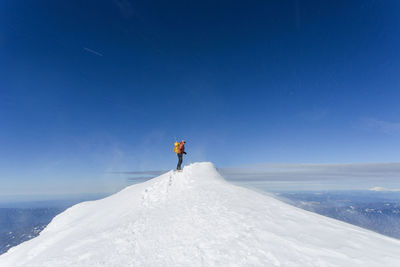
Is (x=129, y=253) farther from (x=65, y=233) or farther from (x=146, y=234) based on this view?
(x=65, y=233)

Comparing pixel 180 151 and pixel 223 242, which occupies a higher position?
pixel 180 151

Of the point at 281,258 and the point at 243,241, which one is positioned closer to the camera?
the point at 281,258

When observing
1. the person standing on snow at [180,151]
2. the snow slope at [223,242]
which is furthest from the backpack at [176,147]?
the snow slope at [223,242]

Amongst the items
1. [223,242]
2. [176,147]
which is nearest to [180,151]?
[176,147]

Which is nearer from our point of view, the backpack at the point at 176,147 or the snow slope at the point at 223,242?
the snow slope at the point at 223,242

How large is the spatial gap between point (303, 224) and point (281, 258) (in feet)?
9.37

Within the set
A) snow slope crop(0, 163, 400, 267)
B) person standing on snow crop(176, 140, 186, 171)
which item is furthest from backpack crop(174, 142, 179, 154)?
snow slope crop(0, 163, 400, 267)

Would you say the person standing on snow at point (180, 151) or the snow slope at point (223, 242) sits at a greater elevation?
the person standing on snow at point (180, 151)

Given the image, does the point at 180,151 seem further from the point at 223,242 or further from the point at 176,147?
the point at 223,242

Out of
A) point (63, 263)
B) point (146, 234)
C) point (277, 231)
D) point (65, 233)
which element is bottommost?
point (65, 233)

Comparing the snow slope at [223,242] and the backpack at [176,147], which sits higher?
the backpack at [176,147]

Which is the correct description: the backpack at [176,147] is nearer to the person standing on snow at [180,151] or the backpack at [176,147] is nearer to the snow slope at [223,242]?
the person standing on snow at [180,151]

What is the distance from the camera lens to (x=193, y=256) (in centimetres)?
544

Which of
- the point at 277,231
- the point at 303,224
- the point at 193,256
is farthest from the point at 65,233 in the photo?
the point at 303,224
